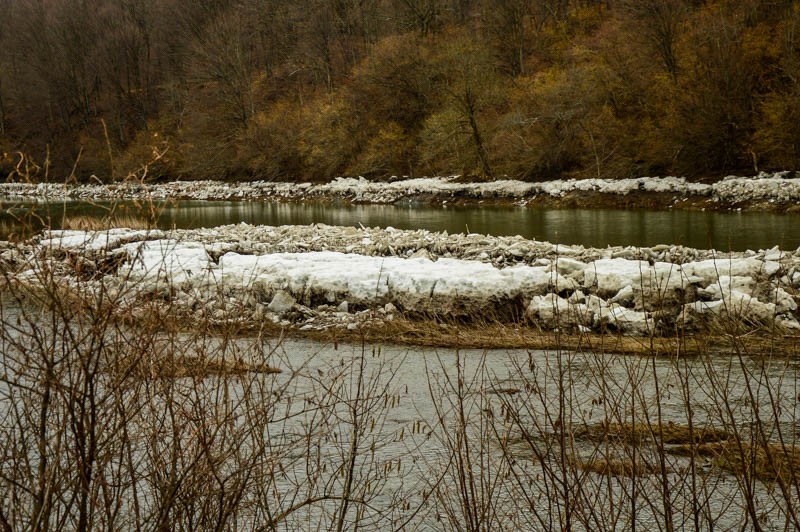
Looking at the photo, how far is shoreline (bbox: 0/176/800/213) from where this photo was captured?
836 inches

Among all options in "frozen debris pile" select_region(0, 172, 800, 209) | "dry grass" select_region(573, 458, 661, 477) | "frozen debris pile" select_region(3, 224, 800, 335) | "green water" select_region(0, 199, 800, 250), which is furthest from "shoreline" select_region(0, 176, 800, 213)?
"dry grass" select_region(573, 458, 661, 477)

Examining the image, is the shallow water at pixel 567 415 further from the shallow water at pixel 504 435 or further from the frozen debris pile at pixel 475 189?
the frozen debris pile at pixel 475 189

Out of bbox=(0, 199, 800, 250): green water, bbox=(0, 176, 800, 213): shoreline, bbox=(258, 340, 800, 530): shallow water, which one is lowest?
bbox=(258, 340, 800, 530): shallow water

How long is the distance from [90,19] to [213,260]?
83.8 m

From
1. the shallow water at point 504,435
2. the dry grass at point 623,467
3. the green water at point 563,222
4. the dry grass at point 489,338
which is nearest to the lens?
the dry grass at point 623,467

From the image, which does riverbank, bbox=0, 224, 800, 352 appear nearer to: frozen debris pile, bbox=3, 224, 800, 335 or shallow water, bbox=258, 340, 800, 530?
frozen debris pile, bbox=3, 224, 800, 335

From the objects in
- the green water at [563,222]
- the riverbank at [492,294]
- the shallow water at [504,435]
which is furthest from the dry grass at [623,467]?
the green water at [563,222]

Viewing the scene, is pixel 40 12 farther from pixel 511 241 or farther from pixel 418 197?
pixel 511 241

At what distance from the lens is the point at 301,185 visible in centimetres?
4044

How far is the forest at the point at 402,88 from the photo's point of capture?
2547cm

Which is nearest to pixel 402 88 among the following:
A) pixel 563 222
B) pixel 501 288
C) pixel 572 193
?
pixel 572 193

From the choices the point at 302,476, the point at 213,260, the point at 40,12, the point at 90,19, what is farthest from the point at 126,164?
the point at 302,476

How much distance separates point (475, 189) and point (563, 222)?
Result: 977 centimetres

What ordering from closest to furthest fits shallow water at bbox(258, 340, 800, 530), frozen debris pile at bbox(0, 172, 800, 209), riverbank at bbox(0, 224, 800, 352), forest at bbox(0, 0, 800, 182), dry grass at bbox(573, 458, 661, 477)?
dry grass at bbox(573, 458, 661, 477) → shallow water at bbox(258, 340, 800, 530) → riverbank at bbox(0, 224, 800, 352) → frozen debris pile at bbox(0, 172, 800, 209) → forest at bbox(0, 0, 800, 182)
